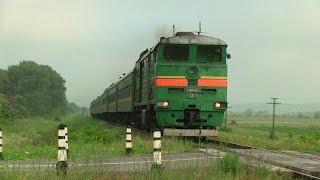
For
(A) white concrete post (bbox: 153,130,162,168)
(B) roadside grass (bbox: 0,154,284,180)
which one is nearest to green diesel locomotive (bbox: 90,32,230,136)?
(A) white concrete post (bbox: 153,130,162,168)

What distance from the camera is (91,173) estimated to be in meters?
10.9

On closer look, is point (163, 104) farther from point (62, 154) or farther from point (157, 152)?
point (62, 154)

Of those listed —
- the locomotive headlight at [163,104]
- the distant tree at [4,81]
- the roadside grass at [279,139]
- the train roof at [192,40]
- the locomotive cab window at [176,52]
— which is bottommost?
the roadside grass at [279,139]

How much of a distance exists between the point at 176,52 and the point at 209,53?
130 cm

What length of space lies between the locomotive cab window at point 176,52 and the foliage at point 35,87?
99962mm

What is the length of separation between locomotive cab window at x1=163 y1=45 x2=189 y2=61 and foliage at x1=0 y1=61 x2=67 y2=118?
328ft

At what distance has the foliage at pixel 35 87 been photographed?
123188 millimetres

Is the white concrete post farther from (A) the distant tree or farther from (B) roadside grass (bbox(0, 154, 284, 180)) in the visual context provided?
(A) the distant tree

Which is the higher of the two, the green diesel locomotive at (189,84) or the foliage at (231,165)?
the green diesel locomotive at (189,84)

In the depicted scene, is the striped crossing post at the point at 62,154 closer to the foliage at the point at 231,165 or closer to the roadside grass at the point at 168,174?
the roadside grass at the point at 168,174

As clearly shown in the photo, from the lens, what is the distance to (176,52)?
74.0 feet

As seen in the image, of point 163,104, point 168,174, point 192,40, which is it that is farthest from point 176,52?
point 168,174

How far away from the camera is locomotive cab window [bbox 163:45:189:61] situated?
73.3 ft

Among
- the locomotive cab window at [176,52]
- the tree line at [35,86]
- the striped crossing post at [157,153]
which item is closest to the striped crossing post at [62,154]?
the striped crossing post at [157,153]
